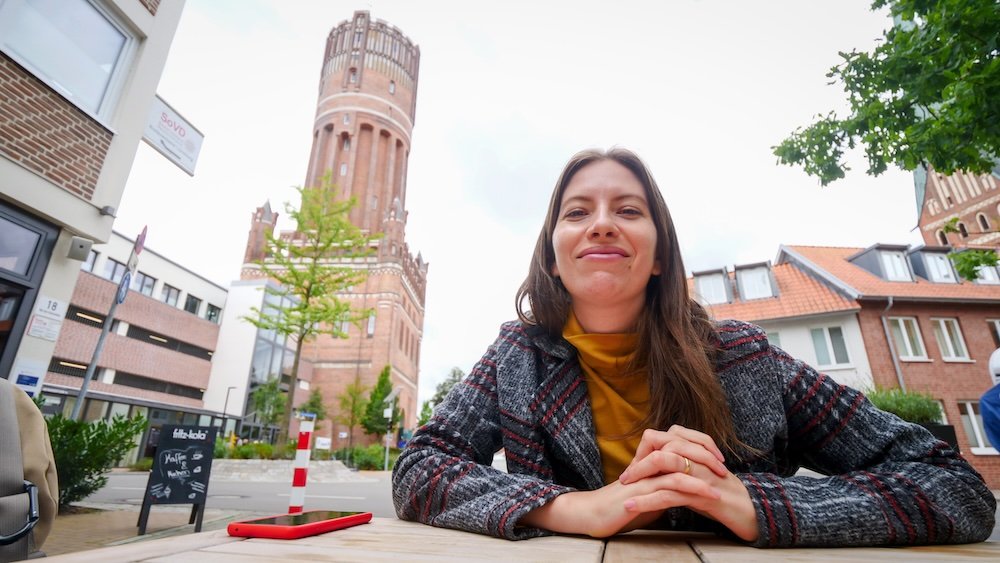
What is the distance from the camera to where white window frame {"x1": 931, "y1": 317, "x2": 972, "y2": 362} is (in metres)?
15.4

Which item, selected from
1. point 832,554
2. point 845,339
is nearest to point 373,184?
point 845,339

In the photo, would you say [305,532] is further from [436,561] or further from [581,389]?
[581,389]

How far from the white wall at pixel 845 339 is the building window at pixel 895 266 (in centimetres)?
349

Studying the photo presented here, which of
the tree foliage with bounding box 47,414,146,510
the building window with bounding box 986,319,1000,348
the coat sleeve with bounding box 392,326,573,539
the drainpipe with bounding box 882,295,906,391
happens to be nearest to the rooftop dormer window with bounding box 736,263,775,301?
the drainpipe with bounding box 882,295,906,391

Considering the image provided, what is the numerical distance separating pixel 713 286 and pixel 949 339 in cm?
721

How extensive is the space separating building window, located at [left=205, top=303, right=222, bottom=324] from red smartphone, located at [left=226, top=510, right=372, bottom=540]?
32164 mm

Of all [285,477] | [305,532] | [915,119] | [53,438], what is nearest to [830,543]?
[305,532]

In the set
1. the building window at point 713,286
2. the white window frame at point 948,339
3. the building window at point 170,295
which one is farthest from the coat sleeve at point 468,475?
the building window at point 170,295

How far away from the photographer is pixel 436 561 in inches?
25.8

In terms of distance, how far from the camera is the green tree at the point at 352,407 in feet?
103

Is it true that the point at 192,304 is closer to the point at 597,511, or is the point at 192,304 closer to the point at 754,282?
the point at 754,282

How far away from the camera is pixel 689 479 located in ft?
3.27

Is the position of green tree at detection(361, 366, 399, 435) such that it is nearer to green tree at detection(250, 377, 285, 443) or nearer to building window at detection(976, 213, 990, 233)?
green tree at detection(250, 377, 285, 443)

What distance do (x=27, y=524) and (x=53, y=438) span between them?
218 inches
